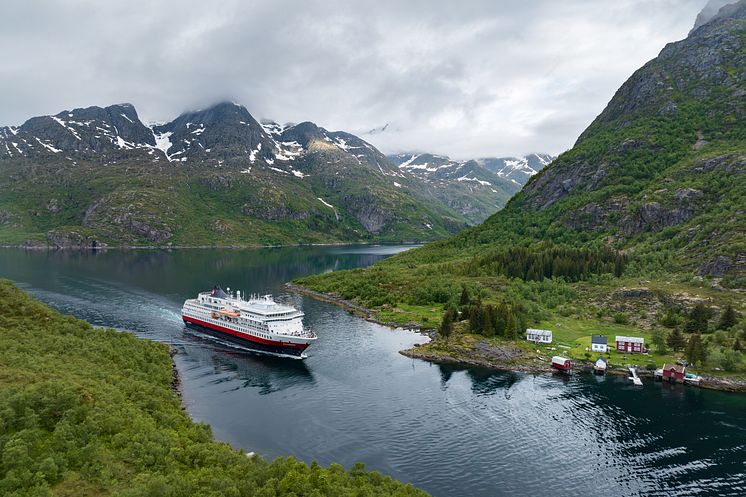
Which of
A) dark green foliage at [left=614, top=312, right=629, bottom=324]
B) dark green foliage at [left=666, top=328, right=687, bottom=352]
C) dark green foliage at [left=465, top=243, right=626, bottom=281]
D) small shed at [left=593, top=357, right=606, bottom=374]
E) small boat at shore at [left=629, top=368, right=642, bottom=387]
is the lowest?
small boat at shore at [left=629, top=368, right=642, bottom=387]

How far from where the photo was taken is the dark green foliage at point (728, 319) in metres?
114

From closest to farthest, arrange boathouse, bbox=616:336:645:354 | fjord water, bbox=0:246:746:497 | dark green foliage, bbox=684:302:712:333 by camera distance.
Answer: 1. fjord water, bbox=0:246:746:497
2. boathouse, bbox=616:336:645:354
3. dark green foliage, bbox=684:302:712:333

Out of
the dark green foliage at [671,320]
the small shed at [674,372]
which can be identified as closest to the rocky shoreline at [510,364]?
the small shed at [674,372]

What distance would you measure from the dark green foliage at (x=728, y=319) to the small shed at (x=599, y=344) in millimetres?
30307

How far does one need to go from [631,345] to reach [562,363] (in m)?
20.9

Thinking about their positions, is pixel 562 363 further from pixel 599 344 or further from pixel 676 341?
pixel 676 341

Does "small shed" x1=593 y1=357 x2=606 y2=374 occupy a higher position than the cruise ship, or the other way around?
the cruise ship

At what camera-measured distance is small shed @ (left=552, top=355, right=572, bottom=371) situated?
100812mm

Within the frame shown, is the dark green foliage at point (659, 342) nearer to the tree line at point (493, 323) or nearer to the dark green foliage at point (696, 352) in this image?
the dark green foliage at point (696, 352)

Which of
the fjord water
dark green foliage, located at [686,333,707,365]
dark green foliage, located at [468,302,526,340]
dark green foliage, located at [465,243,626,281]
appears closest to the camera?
the fjord water

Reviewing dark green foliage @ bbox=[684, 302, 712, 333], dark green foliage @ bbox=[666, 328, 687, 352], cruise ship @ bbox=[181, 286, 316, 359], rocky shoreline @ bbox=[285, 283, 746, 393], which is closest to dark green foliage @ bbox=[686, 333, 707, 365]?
rocky shoreline @ bbox=[285, 283, 746, 393]

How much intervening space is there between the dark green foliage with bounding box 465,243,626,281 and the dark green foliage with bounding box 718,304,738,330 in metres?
50.6

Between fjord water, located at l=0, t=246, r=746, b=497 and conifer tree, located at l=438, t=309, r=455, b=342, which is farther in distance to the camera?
conifer tree, located at l=438, t=309, r=455, b=342

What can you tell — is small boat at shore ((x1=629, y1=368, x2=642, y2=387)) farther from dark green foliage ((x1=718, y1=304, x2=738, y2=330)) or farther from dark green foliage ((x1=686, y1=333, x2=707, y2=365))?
dark green foliage ((x1=718, y1=304, x2=738, y2=330))
